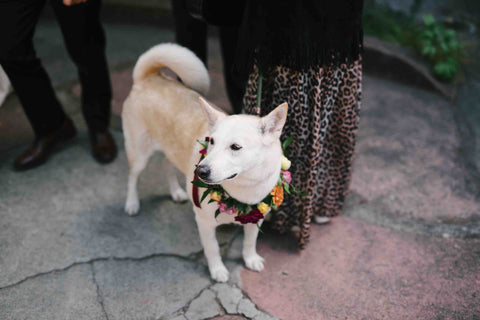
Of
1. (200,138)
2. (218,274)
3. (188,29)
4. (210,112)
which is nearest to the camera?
(210,112)

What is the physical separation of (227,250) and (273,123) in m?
1.11

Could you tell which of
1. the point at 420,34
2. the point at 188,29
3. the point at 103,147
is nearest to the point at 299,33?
the point at 188,29

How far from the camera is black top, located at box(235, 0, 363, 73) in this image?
178 centimetres

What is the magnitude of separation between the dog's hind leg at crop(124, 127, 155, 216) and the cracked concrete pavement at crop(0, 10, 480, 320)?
3.7 inches

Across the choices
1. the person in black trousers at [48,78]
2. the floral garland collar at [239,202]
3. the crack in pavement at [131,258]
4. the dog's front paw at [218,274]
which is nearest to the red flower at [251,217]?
the floral garland collar at [239,202]

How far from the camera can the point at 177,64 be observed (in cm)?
212

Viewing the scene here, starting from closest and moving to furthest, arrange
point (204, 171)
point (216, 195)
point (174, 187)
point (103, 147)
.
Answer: point (204, 171) → point (216, 195) → point (174, 187) → point (103, 147)

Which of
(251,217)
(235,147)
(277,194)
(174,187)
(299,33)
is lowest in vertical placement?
(174,187)

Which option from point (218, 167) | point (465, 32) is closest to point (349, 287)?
point (218, 167)

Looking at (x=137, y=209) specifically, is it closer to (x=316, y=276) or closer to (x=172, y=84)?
(x=172, y=84)

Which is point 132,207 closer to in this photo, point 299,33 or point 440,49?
point 299,33

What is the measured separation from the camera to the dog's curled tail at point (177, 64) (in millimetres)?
2096

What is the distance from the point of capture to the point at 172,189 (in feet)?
8.86

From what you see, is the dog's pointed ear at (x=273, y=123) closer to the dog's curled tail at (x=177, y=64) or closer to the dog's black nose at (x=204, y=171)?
the dog's black nose at (x=204, y=171)
